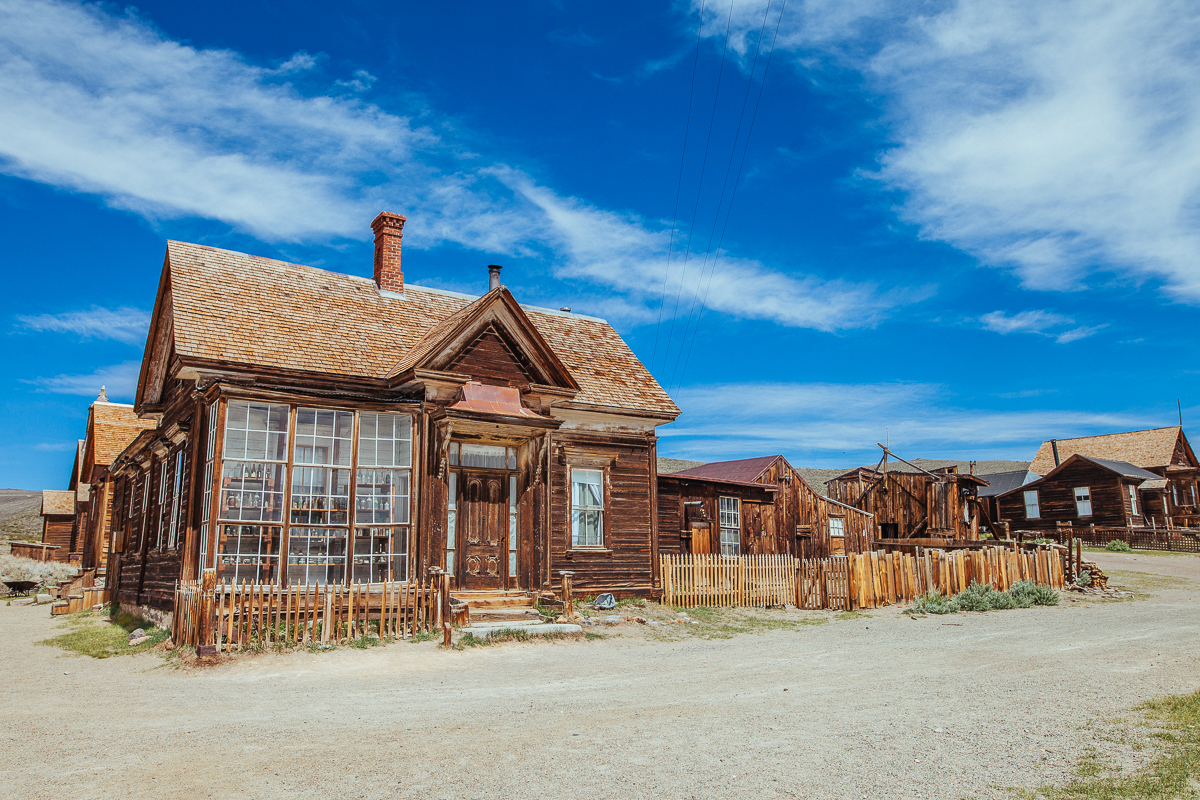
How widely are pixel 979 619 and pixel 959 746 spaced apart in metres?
11.6

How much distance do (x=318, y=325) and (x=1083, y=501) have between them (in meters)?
47.0

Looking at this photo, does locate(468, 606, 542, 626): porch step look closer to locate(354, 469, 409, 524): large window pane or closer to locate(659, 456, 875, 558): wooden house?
locate(354, 469, 409, 524): large window pane

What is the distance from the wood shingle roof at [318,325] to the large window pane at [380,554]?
9.15ft

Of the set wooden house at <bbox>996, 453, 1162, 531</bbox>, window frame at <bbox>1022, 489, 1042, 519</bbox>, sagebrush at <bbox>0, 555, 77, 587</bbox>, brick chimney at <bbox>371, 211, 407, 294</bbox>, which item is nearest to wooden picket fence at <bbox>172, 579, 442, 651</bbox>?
brick chimney at <bbox>371, 211, 407, 294</bbox>

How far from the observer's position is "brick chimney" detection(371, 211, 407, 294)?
18531mm

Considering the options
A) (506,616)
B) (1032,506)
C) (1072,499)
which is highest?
(1072,499)

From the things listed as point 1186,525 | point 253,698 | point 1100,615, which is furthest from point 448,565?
point 1186,525

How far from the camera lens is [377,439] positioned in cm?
1457

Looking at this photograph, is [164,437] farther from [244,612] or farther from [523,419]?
[523,419]

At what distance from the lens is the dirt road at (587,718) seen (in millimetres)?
5891

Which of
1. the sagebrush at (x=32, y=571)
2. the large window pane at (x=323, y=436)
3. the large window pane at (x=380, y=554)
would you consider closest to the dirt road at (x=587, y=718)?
the large window pane at (x=380, y=554)

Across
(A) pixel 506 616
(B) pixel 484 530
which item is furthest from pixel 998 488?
(A) pixel 506 616

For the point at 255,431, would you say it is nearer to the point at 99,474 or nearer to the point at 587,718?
the point at 587,718

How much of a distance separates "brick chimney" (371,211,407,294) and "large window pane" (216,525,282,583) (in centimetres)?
691
